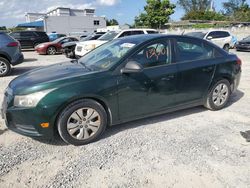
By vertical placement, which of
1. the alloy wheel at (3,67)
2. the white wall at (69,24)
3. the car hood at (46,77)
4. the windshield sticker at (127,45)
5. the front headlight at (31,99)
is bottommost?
the alloy wheel at (3,67)

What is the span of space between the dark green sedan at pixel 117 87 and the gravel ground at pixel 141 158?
0.93 ft

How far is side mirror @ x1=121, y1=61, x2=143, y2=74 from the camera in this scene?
3.59m

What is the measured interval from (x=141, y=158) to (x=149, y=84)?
1210 millimetres

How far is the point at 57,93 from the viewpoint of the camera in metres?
3.28

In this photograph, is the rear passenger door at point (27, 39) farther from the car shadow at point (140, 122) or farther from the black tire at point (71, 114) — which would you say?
the black tire at point (71, 114)

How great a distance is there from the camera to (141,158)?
3.26 meters

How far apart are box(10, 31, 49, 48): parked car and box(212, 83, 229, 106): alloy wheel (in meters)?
18.1

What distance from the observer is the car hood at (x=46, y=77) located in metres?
3.37

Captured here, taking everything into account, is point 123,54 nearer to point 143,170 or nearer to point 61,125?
point 61,125

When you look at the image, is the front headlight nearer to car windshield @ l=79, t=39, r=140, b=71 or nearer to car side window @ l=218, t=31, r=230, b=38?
car windshield @ l=79, t=39, r=140, b=71

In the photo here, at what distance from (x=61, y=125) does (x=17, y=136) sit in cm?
101

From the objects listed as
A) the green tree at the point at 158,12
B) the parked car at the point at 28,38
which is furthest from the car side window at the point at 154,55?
the green tree at the point at 158,12

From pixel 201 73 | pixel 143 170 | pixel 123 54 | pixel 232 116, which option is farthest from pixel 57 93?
pixel 232 116

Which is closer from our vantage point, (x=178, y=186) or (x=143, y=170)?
(x=178, y=186)
